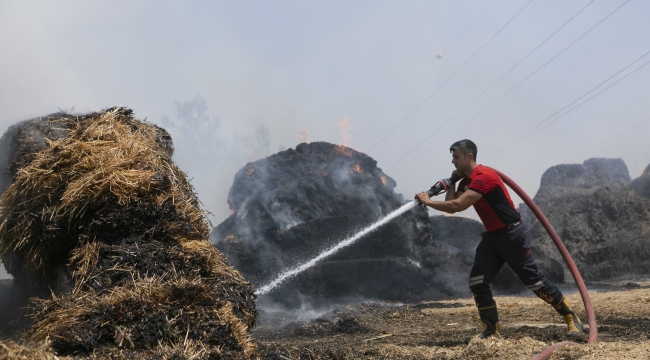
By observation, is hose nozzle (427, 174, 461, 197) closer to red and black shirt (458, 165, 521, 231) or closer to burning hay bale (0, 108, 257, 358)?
red and black shirt (458, 165, 521, 231)

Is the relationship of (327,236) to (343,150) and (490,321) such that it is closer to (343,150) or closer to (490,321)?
(343,150)

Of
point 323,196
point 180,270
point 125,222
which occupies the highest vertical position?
point 323,196

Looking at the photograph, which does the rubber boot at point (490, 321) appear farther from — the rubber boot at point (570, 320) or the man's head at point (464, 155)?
the man's head at point (464, 155)

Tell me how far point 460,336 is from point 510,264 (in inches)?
46.2

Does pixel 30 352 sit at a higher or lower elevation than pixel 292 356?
higher

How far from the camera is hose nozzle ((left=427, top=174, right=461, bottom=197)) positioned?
6883 millimetres

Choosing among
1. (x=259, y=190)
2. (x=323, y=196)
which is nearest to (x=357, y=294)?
(x=323, y=196)

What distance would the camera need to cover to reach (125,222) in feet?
15.5

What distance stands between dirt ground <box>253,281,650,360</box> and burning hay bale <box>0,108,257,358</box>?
790 millimetres

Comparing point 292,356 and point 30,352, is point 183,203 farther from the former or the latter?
point 30,352

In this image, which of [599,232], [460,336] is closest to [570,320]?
[460,336]

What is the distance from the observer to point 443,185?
6.91 meters

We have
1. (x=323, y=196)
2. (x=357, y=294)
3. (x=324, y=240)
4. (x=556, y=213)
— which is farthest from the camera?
(x=556, y=213)

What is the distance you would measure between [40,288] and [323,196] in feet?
52.1
